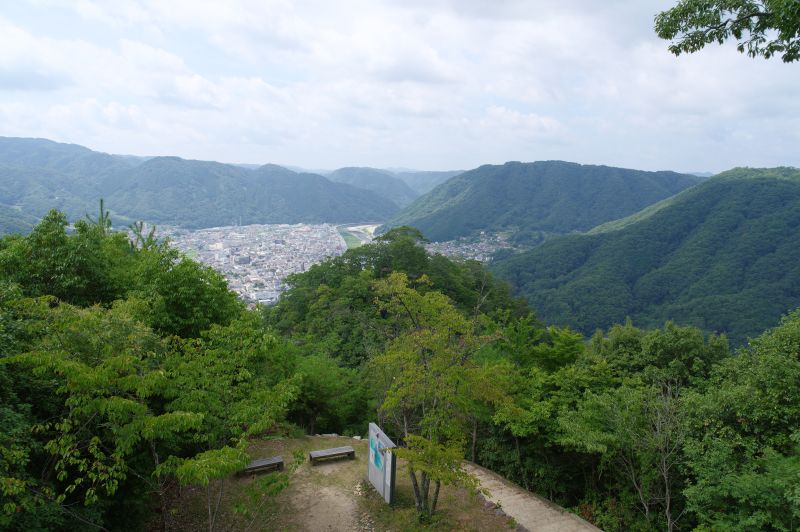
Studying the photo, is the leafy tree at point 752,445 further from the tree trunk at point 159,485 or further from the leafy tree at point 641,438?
the tree trunk at point 159,485

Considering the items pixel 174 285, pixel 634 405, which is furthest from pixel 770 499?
pixel 174 285

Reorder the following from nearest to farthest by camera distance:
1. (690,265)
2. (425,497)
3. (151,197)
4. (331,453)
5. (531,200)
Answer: (425,497) → (331,453) → (690,265) → (151,197) → (531,200)

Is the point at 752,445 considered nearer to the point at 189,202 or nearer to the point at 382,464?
the point at 382,464

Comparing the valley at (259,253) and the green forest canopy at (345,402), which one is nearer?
the green forest canopy at (345,402)

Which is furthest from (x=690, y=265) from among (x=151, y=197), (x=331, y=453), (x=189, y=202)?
(x=151, y=197)

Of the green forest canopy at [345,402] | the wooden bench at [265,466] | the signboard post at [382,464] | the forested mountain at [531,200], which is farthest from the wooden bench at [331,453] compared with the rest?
the forested mountain at [531,200]

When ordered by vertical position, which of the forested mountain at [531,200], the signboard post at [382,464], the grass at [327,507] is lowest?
the grass at [327,507]

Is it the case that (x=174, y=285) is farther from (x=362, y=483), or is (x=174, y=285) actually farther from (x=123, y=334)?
(x=362, y=483)
